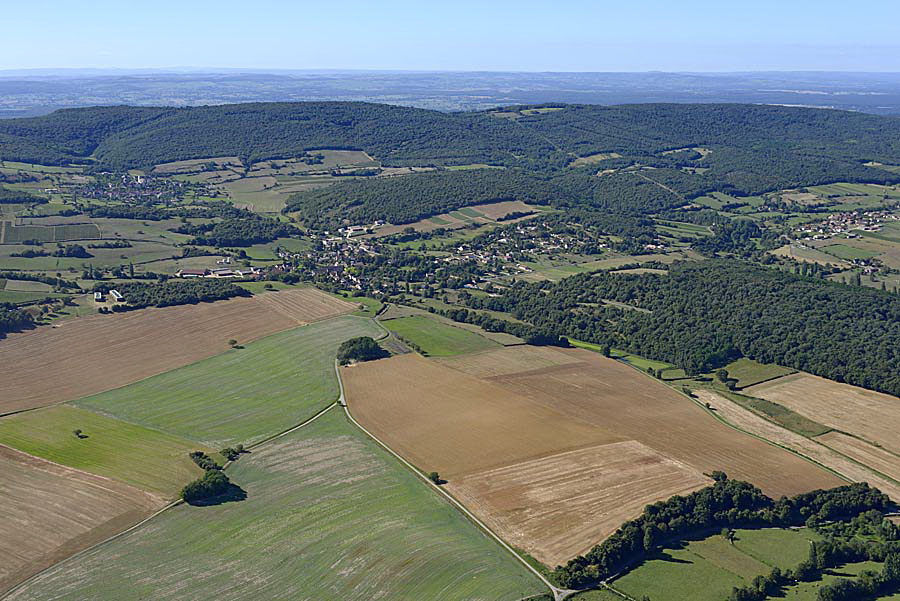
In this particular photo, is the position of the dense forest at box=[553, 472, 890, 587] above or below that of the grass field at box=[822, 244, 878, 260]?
below

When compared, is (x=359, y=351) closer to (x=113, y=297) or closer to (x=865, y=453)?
(x=113, y=297)

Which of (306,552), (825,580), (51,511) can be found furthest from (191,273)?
(825,580)

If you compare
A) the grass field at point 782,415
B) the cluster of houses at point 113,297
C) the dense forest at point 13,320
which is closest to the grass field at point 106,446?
the dense forest at point 13,320

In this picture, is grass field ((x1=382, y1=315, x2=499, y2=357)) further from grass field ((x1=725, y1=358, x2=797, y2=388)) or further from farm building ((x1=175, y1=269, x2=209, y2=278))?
farm building ((x1=175, y1=269, x2=209, y2=278))

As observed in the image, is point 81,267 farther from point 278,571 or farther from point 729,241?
point 729,241

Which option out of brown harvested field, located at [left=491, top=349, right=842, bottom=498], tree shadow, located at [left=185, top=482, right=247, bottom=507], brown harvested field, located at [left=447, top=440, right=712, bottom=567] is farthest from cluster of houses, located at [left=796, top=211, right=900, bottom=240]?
tree shadow, located at [left=185, top=482, right=247, bottom=507]

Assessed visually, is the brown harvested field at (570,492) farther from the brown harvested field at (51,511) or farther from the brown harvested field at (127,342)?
the brown harvested field at (127,342)

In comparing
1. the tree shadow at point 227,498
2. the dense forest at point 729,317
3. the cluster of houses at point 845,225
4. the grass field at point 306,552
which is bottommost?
the grass field at point 306,552

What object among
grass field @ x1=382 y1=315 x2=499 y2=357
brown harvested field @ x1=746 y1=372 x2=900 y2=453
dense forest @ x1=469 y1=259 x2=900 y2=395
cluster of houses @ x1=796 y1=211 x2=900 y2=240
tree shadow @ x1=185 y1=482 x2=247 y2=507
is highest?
cluster of houses @ x1=796 y1=211 x2=900 y2=240
